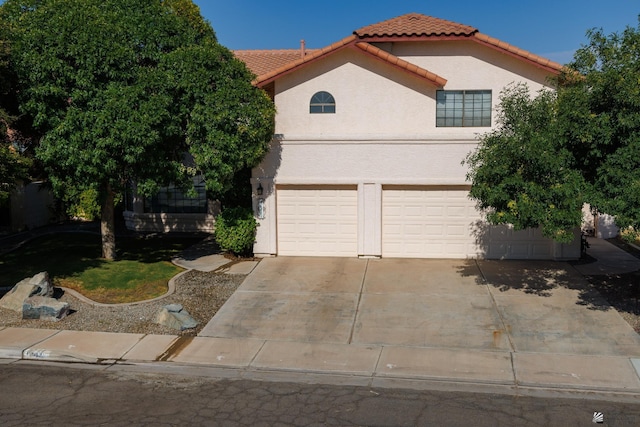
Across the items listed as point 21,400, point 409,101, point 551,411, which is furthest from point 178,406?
point 409,101

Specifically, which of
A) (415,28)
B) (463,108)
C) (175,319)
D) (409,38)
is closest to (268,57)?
(415,28)

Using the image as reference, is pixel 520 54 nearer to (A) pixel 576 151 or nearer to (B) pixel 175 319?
(A) pixel 576 151

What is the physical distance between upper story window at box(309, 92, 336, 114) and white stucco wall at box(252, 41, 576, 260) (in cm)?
12

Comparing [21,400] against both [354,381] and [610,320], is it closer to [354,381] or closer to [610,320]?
[354,381]

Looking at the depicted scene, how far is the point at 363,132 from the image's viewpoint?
17031 mm

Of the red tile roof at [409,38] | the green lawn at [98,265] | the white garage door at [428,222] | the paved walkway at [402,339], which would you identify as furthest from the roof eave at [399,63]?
the green lawn at [98,265]

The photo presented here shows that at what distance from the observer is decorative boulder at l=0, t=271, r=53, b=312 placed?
42.6ft

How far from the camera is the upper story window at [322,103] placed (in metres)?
17.1

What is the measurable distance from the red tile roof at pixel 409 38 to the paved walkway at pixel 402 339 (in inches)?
218

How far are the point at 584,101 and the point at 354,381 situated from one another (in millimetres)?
6731

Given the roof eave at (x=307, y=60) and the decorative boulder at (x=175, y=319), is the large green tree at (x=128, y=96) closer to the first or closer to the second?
the roof eave at (x=307, y=60)

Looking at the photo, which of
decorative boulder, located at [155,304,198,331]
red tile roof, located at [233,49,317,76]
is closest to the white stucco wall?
decorative boulder, located at [155,304,198,331]

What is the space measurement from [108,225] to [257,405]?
9.61 m

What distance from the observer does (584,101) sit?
1155 cm
